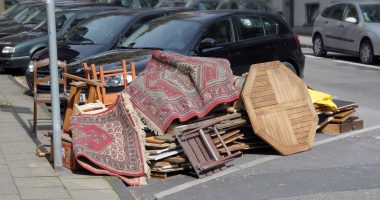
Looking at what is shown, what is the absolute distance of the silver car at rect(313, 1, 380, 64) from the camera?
18828 mm

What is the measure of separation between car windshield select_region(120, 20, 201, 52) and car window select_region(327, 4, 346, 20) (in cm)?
914

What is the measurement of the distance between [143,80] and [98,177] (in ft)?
4.44

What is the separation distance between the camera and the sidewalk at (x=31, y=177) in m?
7.17

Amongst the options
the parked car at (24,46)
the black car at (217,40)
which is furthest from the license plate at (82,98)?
the parked car at (24,46)

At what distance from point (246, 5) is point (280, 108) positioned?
15604 mm

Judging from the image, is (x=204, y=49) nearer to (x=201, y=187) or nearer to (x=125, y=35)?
(x=125, y=35)

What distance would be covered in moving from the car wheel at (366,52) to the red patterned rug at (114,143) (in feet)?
38.4

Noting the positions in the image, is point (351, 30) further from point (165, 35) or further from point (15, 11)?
point (15, 11)

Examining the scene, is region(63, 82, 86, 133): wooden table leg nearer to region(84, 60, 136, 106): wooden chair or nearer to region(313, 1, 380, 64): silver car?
region(84, 60, 136, 106): wooden chair

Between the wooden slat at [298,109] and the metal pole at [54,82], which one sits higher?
the metal pole at [54,82]

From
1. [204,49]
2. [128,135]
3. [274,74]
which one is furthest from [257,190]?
[204,49]

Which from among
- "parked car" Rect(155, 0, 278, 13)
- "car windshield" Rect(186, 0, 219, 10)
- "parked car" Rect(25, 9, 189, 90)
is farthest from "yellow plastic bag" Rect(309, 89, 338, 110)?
"car windshield" Rect(186, 0, 219, 10)

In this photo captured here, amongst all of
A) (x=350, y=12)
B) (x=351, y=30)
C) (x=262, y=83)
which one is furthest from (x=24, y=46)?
(x=262, y=83)

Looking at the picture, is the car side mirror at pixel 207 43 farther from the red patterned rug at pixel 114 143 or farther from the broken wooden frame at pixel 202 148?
the red patterned rug at pixel 114 143
